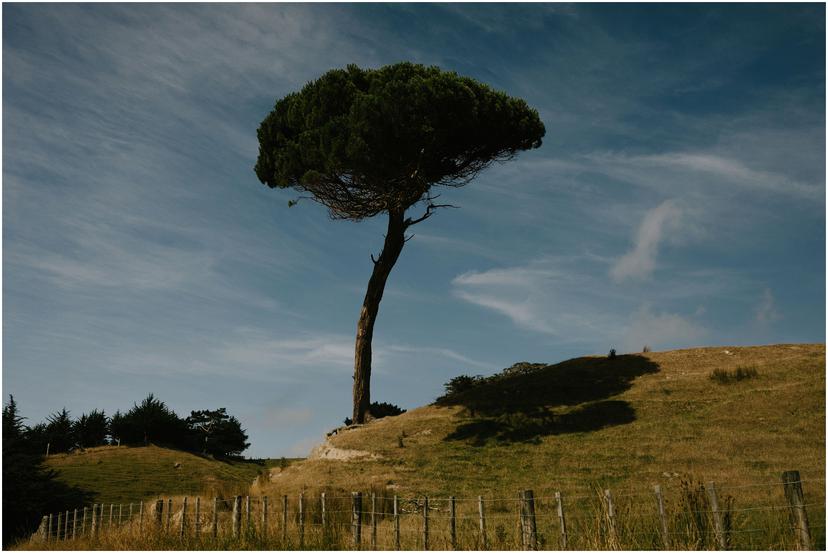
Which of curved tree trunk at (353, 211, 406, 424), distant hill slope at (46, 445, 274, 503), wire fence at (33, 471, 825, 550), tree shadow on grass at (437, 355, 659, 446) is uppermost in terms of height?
curved tree trunk at (353, 211, 406, 424)

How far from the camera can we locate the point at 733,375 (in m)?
32.7

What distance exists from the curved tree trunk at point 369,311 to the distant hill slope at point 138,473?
25.7 feet

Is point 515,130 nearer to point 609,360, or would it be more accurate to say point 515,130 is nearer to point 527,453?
point 609,360

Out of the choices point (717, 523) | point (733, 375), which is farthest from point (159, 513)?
point (733, 375)

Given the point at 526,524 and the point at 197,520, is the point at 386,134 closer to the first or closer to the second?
the point at 197,520

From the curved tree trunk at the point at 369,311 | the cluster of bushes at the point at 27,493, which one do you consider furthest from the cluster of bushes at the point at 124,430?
the curved tree trunk at the point at 369,311

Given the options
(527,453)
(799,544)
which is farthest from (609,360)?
(799,544)

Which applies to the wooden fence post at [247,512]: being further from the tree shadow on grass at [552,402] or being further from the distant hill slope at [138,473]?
the distant hill slope at [138,473]

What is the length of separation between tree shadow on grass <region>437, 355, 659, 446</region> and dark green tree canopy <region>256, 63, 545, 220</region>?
11.3m

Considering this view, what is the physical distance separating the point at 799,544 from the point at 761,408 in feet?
65.0

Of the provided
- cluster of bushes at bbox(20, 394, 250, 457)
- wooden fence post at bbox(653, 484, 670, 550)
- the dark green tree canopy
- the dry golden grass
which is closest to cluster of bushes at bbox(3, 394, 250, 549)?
cluster of bushes at bbox(20, 394, 250, 457)

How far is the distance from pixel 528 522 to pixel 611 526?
6.00 ft

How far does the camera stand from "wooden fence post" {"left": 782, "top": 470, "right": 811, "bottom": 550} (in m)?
10.4

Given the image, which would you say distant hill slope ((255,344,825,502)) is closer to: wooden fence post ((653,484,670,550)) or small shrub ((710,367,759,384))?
small shrub ((710,367,759,384))
